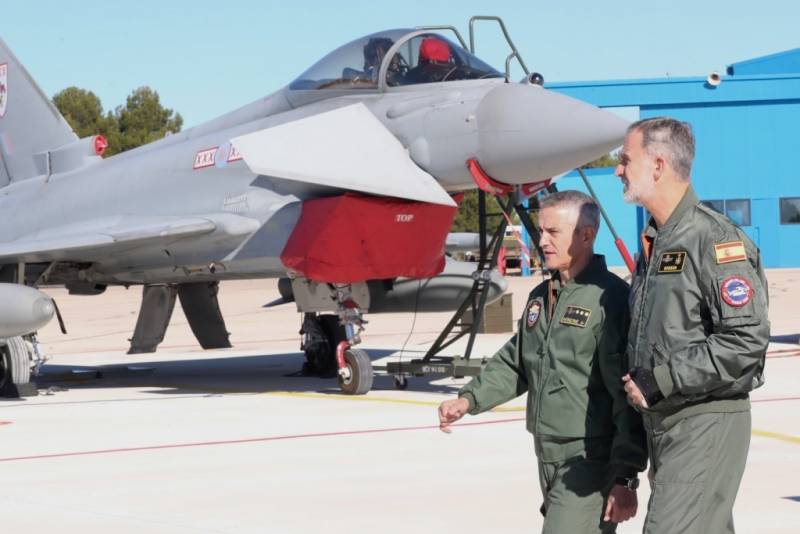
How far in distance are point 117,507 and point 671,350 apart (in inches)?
162

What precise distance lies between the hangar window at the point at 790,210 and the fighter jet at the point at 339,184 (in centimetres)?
3069

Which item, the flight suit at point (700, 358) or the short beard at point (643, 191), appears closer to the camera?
the flight suit at point (700, 358)

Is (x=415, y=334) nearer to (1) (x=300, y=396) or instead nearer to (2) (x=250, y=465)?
(1) (x=300, y=396)

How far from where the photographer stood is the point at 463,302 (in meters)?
14.3

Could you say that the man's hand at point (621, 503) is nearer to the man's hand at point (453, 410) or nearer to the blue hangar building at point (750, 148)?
the man's hand at point (453, 410)

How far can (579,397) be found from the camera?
14.1 feet

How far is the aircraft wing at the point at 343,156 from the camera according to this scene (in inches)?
472

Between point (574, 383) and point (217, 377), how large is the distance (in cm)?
1319

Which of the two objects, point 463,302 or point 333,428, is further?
point 463,302

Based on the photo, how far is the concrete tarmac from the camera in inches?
261

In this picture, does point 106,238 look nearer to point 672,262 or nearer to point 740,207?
point 672,262

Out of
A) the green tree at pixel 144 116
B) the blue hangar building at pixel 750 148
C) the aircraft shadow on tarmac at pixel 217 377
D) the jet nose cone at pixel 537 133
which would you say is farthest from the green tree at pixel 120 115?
the jet nose cone at pixel 537 133

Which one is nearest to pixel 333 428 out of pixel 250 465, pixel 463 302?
pixel 250 465

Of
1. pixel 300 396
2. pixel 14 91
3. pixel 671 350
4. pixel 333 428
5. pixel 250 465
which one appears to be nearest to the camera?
pixel 671 350
